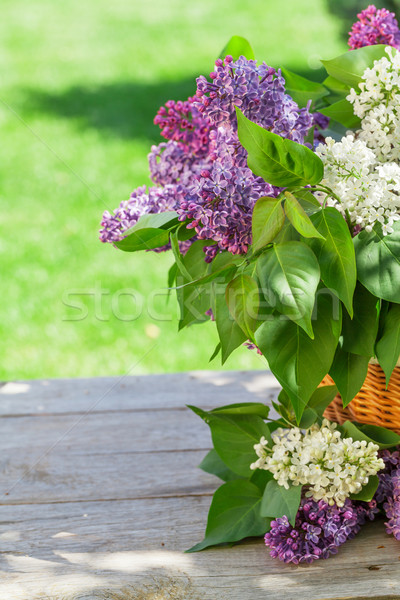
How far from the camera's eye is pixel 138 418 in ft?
4.17

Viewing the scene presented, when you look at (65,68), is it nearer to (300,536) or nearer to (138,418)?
(138,418)

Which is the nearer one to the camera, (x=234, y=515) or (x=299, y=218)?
(x=299, y=218)

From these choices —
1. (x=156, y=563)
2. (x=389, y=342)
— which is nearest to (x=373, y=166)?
(x=389, y=342)

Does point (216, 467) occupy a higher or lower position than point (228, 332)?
lower

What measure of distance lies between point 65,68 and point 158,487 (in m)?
4.28

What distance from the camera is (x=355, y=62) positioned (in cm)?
94

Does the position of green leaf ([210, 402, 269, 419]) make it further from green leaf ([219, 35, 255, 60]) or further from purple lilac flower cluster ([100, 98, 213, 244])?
green leaf ([219, 35, 255, 60])

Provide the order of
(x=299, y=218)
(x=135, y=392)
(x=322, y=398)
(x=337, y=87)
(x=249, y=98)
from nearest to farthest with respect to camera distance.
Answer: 1. (x=299, y=218)
2. (x=249, y=98)
3. (x=322, y=398)
4. (x=337, y=87)
5. (x=135, y=392)

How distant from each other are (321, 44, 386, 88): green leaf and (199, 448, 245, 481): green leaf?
1.92 ft

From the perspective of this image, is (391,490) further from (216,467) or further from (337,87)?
(337,87)

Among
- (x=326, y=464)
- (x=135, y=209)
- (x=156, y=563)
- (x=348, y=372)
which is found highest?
(x=135, y=209)

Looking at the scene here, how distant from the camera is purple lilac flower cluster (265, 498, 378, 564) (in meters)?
0.87

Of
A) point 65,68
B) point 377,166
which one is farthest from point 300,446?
point 65,68

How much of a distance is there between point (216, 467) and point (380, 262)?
0.44m
